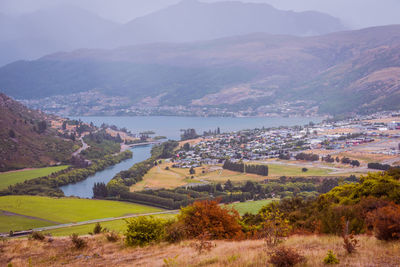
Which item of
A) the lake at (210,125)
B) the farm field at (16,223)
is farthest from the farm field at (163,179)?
the lake at (210,125)

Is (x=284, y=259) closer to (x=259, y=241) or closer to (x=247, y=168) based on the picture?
(x=259, y=241)

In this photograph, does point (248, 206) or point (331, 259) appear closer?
point (331, 259)

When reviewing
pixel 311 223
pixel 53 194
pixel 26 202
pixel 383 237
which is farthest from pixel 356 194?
pixel 53 194

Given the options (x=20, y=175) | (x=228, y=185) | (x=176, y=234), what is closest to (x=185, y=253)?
(x=176, y=234)

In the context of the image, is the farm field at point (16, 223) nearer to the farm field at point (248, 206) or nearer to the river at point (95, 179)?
the farm field at point (248, 206)

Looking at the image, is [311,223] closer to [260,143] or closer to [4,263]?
[4,263]

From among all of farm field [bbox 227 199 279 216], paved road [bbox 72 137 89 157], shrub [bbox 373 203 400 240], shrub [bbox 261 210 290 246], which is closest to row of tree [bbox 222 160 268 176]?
farm field [bbox 227 199 279 216]

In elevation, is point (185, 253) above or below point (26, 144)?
above
